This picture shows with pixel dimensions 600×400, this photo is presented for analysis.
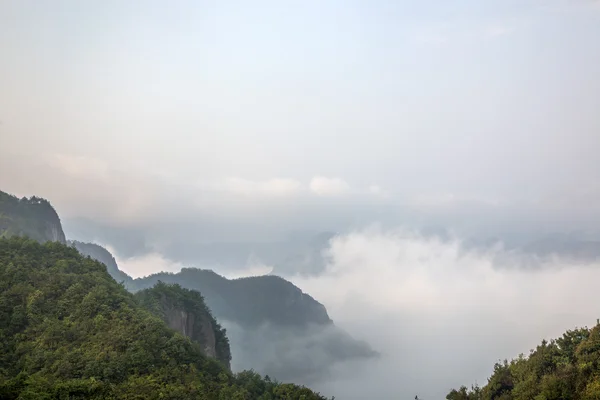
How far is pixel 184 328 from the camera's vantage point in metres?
98.4

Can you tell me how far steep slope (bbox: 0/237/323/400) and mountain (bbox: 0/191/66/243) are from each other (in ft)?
156

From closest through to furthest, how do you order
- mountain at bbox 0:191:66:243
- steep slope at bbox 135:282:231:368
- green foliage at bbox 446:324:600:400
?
green foliage at bbox 446:324:600:400 → steep slope at bbox 135:282:231:368 → mountain at bbox 0:191:66:243

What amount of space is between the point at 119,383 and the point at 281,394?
66.4 ft

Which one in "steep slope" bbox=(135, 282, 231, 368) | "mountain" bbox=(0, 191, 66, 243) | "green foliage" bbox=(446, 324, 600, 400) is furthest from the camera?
"mountain" bbox=(0, 191, 66, 243)

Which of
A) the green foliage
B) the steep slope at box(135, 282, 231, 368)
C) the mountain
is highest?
the mountain

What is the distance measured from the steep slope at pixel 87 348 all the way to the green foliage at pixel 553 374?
21525 millimetres

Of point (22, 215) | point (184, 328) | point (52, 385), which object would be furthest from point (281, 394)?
point (22, 215)

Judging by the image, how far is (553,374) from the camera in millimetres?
44406

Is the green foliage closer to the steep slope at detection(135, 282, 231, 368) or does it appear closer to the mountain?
the steep slope at detection(135, 282, 231, 368)

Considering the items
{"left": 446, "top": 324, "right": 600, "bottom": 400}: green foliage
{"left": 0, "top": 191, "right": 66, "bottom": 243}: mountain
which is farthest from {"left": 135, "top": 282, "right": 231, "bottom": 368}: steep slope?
{"left": 446, "top": 324, "right": 600, "bottom": 400}: green foliage

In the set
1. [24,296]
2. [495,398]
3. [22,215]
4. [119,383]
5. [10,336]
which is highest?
[22,215]

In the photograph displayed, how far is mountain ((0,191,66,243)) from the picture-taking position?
359ft

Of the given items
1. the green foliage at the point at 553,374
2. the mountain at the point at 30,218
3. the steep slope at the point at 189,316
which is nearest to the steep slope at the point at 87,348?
the green foliage at the point at 553,374

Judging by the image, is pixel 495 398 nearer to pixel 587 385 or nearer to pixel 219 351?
pixel 587 385
